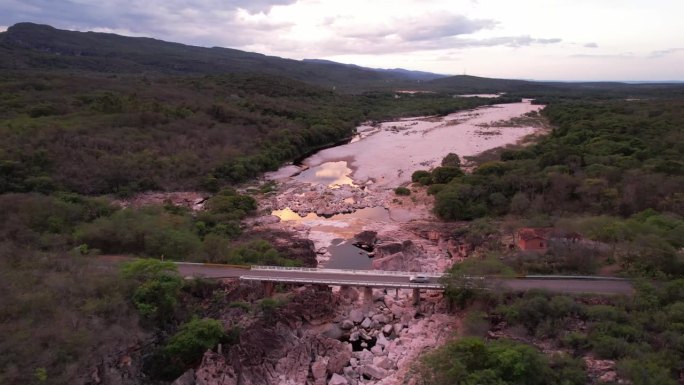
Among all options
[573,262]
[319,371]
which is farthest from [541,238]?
[319,371]

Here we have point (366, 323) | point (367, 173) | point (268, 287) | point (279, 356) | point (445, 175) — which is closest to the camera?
point (279, 356)

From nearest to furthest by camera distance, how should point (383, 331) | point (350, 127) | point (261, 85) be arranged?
point (383, 331)
point (350, 127)
point (261, 85)

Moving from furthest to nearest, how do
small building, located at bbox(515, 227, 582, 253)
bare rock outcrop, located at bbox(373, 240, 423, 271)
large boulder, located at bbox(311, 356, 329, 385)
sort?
1. bare rock outcrop, located at bbox(373, 240, 423, 271)
2. small building, located at bbox(515, 227, 582, 253)
3. large boulder, located at bbox(311, 356, 329, 385)

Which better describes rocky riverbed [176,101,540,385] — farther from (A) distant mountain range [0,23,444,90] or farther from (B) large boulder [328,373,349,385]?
(A) distant mountain range [0,23,444,90]

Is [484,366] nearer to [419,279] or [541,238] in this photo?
[419,279]

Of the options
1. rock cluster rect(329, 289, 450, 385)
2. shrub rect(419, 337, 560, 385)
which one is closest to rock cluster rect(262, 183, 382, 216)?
rock cluster rect(329, 289, 450, 385)

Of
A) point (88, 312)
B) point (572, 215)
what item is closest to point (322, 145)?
point (572, 215)

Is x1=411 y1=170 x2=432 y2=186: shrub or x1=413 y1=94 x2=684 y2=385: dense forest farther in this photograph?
x1=411 y1=170 x2=432 y2=186: shrub

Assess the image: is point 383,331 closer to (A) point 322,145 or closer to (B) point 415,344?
(B) point 415,344
